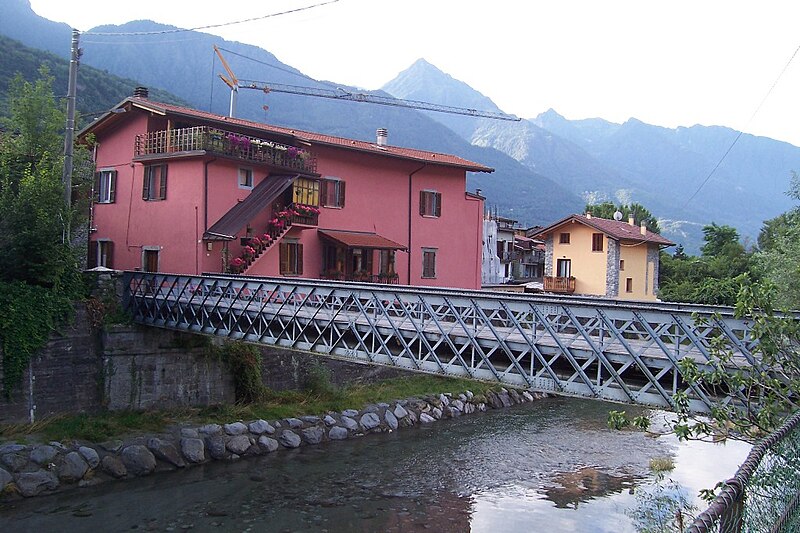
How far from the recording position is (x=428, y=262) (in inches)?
1437

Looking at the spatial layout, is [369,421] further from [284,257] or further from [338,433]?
[284,257]

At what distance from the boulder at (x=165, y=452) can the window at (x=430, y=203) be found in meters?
19.7

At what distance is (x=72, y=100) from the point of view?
21.8 meters

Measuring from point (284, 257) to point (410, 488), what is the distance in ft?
43.6

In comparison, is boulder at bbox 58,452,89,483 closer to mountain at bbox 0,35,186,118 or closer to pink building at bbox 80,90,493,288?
pink building at bbox 80,90,493,288

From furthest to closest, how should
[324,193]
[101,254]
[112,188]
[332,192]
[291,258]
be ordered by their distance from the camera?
1. [332,192]
2. [324,193]
3. [101,254]
4. [112,188]
5. [291,258]

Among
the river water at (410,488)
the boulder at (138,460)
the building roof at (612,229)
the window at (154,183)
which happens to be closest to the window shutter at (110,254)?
the window at (154,183)

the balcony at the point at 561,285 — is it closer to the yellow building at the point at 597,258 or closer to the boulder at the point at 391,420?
the yellow building at the point at 597,258

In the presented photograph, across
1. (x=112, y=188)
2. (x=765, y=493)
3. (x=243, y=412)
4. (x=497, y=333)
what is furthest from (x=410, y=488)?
(x=112, y=188)

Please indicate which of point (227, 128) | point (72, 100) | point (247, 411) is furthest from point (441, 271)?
point (72, 100)

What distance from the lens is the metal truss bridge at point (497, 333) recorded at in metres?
10.9

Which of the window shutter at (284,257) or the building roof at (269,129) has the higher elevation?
the building roof at (269,129)

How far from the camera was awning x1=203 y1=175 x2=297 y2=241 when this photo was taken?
26641mm

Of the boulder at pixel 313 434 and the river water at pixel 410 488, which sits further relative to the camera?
the boulder at pixel 313 434
